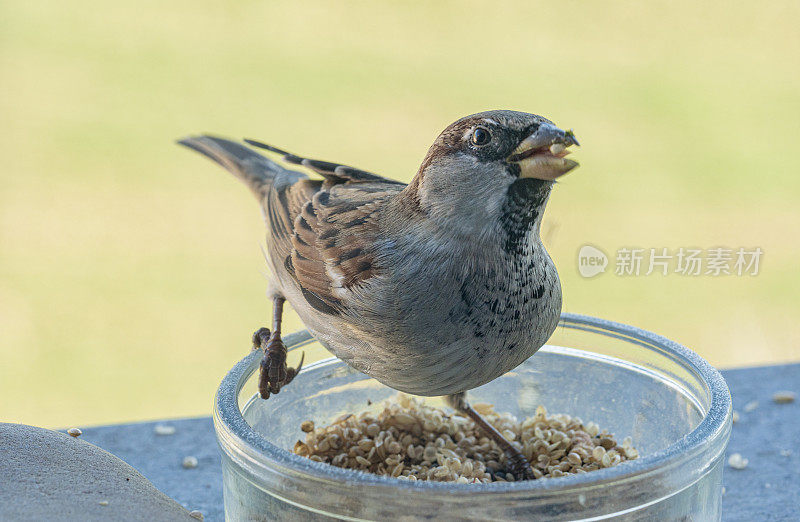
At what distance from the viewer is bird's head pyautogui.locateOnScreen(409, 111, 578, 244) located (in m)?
1.25

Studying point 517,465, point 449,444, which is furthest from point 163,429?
point 517,465

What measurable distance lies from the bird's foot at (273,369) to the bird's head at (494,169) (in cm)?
41

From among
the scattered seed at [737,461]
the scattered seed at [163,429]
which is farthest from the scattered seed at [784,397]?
the scattered seed at [163,429]

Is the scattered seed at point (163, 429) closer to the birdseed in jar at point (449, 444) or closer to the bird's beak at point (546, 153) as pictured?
the birdseed in jar at point (449, 444)

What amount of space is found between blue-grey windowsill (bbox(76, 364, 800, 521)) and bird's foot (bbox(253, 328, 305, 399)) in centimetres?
31

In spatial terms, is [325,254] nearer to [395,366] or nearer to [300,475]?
[395,366]

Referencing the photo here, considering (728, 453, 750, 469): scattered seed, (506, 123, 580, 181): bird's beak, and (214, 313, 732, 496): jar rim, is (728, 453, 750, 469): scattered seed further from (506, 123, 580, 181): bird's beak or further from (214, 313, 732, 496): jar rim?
(506, 123, 580, 181): bird's beak

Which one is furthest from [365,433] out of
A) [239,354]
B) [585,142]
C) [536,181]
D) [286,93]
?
[286,93]

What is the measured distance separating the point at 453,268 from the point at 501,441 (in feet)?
1.45

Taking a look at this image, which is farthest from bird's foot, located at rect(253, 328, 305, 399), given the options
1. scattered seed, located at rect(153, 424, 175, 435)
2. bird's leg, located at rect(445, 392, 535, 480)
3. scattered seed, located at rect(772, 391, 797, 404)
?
scattered seed, located at rect(772, 391, 797, 404)

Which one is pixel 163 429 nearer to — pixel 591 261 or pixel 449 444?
pixel 449 444

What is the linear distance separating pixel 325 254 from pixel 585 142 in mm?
3553

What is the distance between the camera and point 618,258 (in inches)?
76.8

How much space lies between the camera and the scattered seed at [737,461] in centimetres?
192
